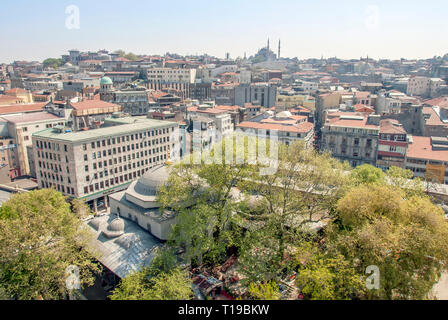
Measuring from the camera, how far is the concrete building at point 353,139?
5956 centimetres

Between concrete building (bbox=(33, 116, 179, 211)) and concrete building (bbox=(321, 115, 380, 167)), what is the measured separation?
32088mm

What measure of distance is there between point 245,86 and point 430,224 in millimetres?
90084

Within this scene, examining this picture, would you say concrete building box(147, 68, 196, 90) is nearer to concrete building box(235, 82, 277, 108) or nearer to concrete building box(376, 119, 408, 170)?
concrete building box(235, 82, 277, 108)

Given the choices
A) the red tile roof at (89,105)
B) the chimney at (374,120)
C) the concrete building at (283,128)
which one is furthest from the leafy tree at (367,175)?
the red tile roof at (89,105)

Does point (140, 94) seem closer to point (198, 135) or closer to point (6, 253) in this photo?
point (198, 135)

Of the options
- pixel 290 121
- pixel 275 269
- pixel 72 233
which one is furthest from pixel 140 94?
pixel 275 269

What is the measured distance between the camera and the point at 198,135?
65.8m

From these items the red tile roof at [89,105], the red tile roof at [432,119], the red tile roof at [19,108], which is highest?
the red tile roof at [89,105]

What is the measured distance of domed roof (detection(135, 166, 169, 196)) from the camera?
34.0 metres

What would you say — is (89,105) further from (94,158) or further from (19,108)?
(94,158)

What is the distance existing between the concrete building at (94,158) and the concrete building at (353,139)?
32.1 m

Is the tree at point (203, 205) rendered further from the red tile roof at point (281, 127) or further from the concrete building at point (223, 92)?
the concrete building at point (223, 92)

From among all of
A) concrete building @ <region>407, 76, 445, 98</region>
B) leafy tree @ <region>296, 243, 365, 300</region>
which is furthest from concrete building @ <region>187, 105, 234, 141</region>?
concrete building @ <region>407, 76, 445, 98</region>
